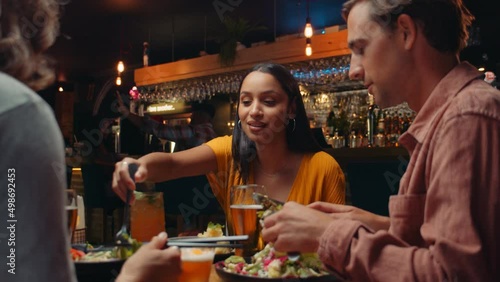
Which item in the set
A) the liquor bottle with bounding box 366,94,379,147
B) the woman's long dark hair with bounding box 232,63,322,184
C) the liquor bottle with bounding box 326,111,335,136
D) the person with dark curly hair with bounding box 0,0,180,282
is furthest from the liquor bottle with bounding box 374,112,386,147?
the person with dark curly hair with bounding box 0,0,180,282

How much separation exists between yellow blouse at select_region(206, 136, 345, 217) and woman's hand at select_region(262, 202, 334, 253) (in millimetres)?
963

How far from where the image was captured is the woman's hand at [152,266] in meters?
0.91

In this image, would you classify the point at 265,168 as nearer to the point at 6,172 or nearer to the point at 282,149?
the point at 282,149

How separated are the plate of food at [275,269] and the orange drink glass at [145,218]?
377 mm

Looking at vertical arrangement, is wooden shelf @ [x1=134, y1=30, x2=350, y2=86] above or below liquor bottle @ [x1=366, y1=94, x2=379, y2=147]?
above

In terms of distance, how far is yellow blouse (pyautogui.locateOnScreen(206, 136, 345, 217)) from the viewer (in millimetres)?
2162

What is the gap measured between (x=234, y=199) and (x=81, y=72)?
1033 cm

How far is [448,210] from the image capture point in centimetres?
91

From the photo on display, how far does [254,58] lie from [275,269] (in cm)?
492

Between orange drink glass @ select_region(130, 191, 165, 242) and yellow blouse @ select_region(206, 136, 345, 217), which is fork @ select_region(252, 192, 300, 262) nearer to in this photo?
orange drink glass @ select_region(130, 191, 165, 242)

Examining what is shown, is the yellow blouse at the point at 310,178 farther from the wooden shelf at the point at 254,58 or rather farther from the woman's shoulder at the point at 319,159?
the wooden shelf at the point at 254,58

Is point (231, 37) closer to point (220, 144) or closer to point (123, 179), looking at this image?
point (220, 144)

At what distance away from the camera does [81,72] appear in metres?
10.9

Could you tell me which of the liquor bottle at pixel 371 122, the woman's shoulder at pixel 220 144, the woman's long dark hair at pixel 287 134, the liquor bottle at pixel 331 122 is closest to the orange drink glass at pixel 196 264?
the woman's long dark hair at pixel 287 134
